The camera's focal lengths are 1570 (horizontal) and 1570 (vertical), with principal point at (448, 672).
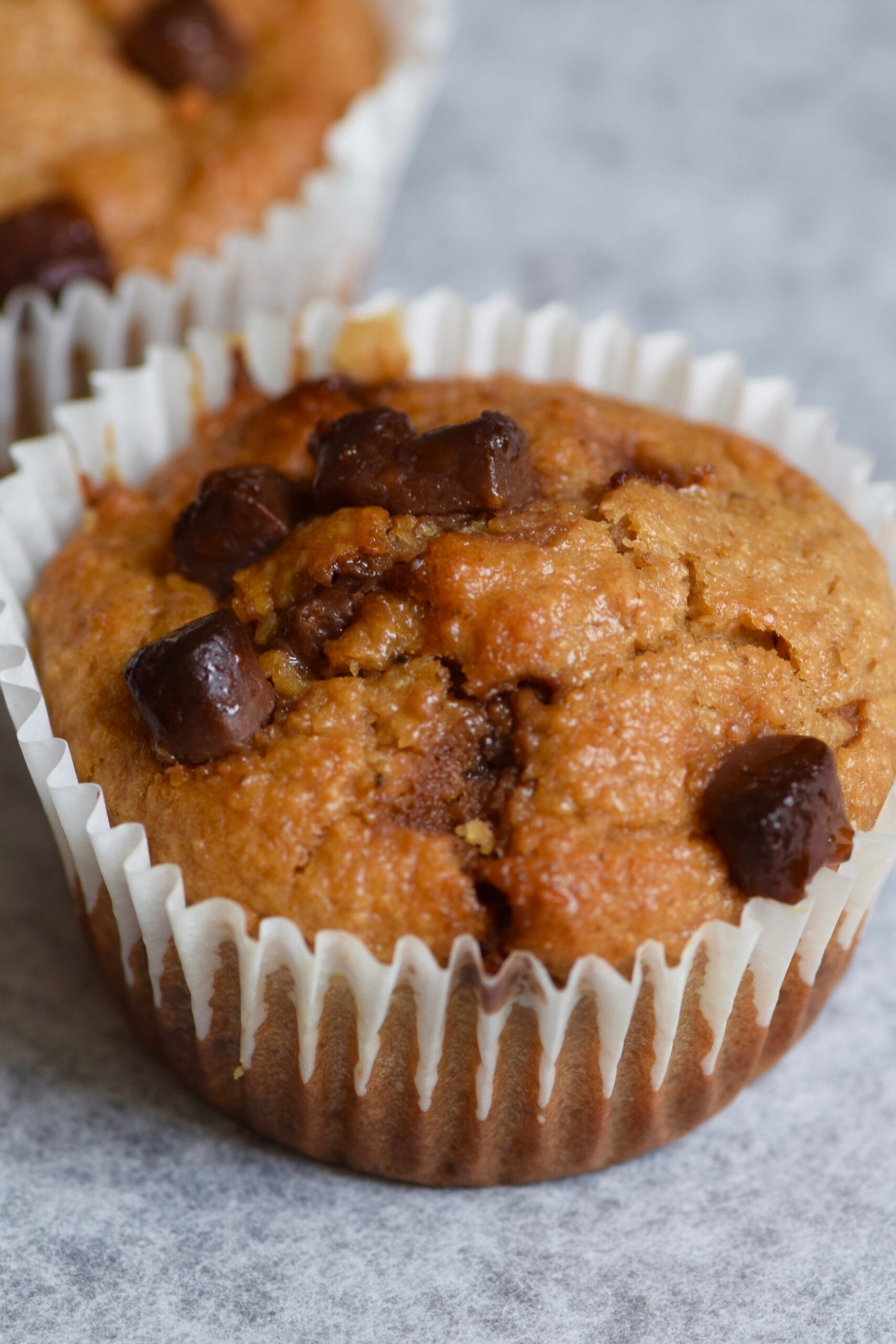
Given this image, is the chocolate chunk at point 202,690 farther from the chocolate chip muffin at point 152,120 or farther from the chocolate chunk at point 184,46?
the chocolate chunk at point 184,46

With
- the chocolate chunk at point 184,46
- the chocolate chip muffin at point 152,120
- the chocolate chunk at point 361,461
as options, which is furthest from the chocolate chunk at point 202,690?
the chocolate chunk at point 184,46

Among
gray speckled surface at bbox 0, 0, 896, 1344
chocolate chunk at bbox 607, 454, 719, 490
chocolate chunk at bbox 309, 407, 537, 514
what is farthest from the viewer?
chocolate chunk at bbox 607, 454, 719, 490

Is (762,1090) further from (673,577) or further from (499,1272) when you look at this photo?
(673,577)

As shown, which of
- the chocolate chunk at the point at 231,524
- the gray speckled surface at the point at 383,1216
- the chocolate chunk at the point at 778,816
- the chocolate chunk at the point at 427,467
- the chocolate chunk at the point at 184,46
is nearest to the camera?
the chocolate chunk at the point at 778,816

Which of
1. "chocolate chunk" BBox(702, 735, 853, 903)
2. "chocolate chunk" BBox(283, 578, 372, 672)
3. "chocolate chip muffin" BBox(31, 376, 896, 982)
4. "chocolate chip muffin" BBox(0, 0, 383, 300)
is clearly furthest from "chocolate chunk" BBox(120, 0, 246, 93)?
"chocolate chunk" BBox(702, 735, 853, 903)

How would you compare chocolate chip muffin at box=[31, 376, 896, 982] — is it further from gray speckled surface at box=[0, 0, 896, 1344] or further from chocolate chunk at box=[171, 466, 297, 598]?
gray speckled surface at box=[0, 0, 896, 1344]

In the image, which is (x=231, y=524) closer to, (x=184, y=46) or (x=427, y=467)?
(x=427, y=467)

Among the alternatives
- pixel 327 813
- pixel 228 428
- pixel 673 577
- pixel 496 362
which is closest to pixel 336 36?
pixel 496 362
